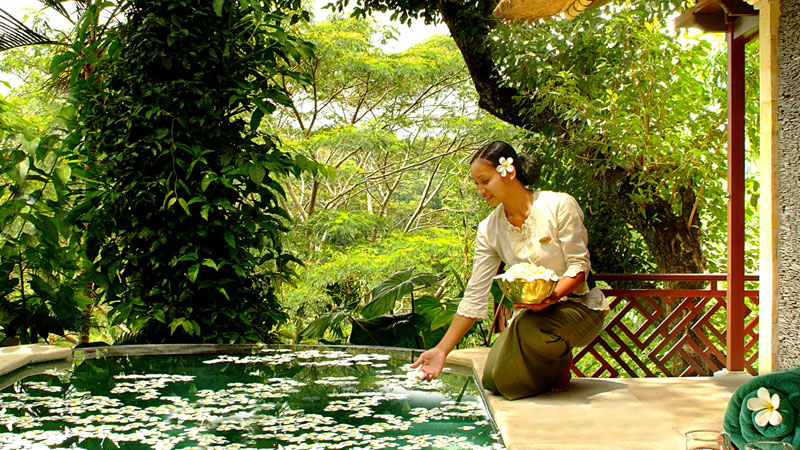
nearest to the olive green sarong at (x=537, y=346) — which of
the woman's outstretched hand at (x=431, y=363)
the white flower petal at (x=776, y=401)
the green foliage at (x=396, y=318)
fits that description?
the woman's outstretched hand at (x=431, y=363)

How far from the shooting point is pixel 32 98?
9.34 meters

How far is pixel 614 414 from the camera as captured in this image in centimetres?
231

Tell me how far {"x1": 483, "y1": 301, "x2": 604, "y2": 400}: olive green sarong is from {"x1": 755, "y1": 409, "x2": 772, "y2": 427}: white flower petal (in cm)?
92

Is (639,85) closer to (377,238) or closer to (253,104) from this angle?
(253,104)

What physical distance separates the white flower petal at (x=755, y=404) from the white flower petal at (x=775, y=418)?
0.03 metres

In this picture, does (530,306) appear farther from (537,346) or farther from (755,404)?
(755,404)

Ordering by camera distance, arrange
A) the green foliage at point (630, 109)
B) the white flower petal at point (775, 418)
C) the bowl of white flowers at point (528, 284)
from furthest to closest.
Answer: the green foliage at point (630, 109)
the bowl of white flowers at point (528, 284)
the white flower petal at point (775, 418)

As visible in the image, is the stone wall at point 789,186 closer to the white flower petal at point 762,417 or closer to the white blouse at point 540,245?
the white blouse at point 540,245

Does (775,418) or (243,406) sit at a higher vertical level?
(775,418)

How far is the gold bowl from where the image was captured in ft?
7.86

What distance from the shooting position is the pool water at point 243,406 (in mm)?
2062

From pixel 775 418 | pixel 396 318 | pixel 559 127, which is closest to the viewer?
pixel 775 418

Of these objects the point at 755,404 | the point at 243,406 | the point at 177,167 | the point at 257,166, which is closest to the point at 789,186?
the point at 755,404

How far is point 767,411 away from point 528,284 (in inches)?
34.6
